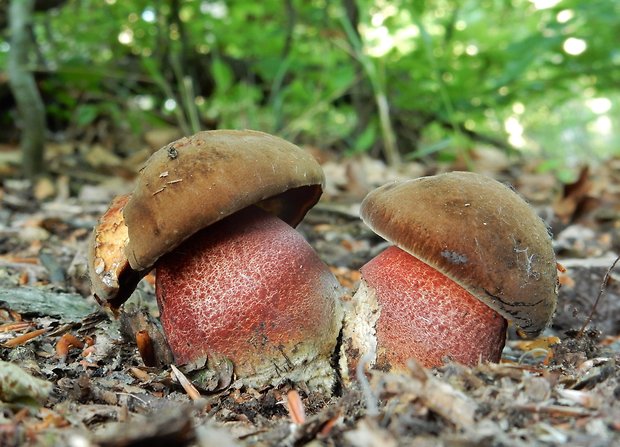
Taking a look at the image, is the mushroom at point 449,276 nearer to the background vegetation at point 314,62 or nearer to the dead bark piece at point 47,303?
the dead bark piece at point 47,303

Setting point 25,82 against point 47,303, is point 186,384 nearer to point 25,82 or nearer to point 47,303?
point 47,303

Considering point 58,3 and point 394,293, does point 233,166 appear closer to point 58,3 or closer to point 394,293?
point 394,293

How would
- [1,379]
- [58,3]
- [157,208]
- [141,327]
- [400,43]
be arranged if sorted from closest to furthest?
[1,379] < [157,208] < [141,327] < [58,3] < [400,43]

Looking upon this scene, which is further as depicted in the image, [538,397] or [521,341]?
[521,341]

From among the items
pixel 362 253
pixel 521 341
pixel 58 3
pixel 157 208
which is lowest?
pixel 521 341

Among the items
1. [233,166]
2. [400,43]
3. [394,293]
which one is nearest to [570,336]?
[394,293]

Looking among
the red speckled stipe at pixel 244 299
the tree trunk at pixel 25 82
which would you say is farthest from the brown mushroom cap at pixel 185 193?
the tree trunk at pixel 25 82

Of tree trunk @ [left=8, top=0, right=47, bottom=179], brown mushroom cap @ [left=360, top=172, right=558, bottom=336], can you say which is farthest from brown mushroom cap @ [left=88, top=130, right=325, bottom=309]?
tree trunk @ [left=8, top=0, right=47, bottom=179]
